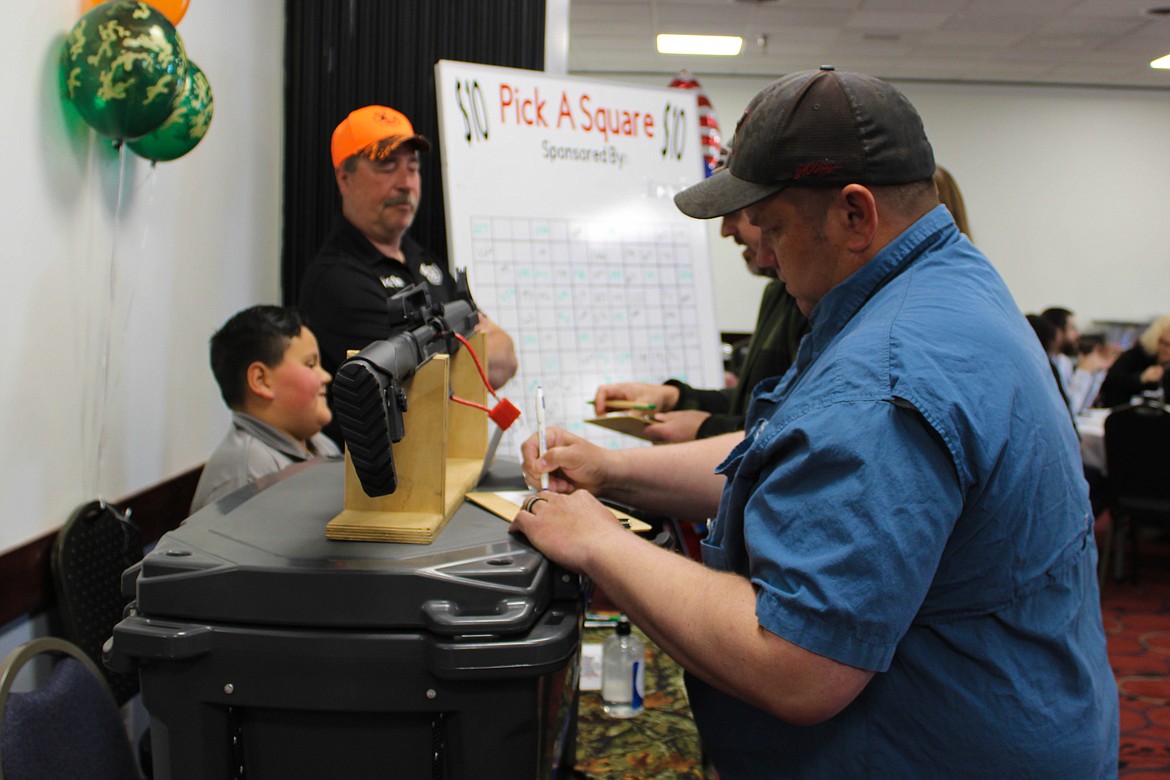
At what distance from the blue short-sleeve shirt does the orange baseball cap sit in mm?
1770

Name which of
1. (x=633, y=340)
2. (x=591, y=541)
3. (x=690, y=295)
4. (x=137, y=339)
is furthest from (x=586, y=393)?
(x=591, y=541)

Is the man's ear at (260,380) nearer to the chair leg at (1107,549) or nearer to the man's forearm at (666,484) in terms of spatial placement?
the man's forearm at (666,484)

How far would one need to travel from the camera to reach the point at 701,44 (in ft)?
25.4


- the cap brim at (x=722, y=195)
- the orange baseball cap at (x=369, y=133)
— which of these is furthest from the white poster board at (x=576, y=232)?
the cap brim at (x=722, y=195)

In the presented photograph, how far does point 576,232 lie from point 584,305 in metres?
0.23

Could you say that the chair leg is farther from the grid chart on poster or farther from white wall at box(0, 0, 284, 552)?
white wall at box(0, 0, 284, 552)

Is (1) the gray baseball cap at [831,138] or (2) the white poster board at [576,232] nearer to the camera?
(1) the gray baseball cap at [831,138]

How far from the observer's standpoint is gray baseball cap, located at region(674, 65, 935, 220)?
95 centimetres

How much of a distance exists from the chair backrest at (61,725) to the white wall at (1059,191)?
798 cm

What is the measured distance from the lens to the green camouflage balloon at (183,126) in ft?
6.01

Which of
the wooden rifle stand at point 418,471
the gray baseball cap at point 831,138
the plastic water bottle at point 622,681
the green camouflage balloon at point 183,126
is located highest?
the green camouflage balloon at point 183,126

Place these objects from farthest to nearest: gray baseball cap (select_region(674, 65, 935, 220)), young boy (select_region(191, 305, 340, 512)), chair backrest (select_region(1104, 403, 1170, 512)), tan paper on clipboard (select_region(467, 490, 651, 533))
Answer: chair backrest (select_region(1104, 403, 1170, 512))
young boy (select_region(191, 305, 340, 512))
tan paper on clipboard (select_region(467, 490, 651, 533))
gray baseball cap (select_region(674, 65, 935, 220))

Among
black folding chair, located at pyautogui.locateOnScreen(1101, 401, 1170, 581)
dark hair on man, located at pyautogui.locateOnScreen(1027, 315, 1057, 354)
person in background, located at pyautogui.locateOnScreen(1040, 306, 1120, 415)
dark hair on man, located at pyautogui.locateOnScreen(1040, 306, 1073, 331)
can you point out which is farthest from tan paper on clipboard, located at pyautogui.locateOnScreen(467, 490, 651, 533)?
dark hair on man, located at pyautogui.locateOnScreen(1040, 306, 1073, 331)

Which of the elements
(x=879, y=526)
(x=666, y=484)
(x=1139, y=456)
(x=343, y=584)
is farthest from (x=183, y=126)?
(x=1139, y=456)
